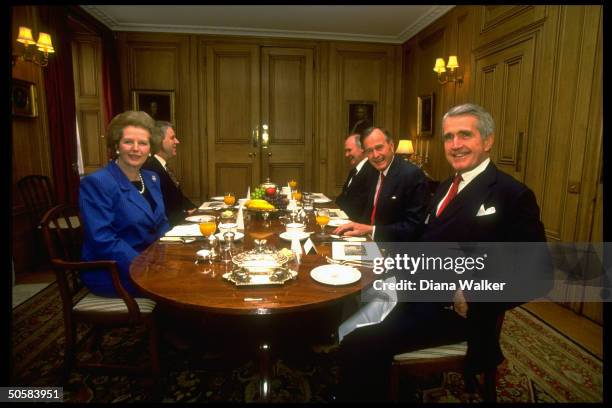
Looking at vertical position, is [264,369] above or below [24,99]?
below

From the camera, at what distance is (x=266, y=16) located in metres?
5.18

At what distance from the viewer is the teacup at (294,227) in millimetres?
2170

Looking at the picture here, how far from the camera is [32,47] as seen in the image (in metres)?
3.50

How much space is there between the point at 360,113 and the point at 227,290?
528cm

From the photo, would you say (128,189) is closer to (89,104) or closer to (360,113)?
(89,104)

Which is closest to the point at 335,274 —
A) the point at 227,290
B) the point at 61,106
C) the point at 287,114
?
the point at 227,290

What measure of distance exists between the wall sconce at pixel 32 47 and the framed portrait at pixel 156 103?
2.05 metres

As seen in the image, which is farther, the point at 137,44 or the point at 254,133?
the point at 254,133

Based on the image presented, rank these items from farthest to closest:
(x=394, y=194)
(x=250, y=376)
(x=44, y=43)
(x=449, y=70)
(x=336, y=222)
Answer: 1. (x=449, y=70)
2. (x=44, y=43)
3. (x=394, y=194)
4. (x=336, y=222)
5. (x=250, y=376)

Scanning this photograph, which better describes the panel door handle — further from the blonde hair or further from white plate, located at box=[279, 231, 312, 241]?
the blonde hair

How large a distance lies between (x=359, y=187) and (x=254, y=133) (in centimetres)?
288

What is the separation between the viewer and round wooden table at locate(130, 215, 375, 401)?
1245mm
